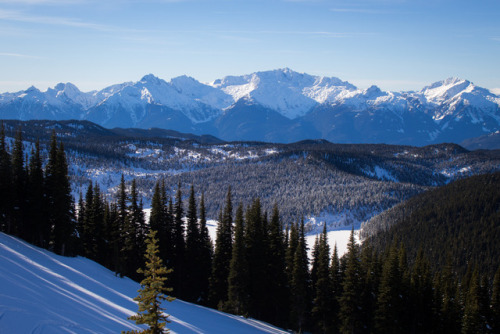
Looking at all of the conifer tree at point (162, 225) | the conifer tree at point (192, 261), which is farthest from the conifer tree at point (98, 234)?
the conifer tree at point (192, 261)

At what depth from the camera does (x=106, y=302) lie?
3756cm

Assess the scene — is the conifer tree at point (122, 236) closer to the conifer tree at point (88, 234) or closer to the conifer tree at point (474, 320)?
the conifer tree at point (88, 234)

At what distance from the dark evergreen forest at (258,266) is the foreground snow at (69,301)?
19.1 feet

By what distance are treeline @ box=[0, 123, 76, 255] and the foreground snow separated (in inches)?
180

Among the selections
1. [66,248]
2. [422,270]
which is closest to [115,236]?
[66,248]

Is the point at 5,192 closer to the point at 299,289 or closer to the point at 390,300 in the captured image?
the point at 299,289

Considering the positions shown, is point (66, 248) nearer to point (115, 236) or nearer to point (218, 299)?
point (115, 236)

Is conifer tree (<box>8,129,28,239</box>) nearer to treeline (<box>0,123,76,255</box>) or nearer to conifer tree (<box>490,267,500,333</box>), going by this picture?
treeline (<box>0,123,76,255</box>)

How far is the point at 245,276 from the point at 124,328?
80.0 feet

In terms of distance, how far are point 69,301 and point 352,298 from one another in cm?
3206

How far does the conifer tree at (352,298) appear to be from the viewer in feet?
161

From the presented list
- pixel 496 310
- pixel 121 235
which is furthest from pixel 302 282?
pixel 121 235

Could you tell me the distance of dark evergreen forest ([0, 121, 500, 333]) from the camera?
4984 cm

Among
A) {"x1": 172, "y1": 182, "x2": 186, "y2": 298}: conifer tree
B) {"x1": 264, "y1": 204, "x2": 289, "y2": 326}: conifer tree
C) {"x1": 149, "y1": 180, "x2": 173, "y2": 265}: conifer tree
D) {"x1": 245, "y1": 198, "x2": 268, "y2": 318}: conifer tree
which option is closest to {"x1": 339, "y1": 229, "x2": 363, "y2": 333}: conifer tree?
{"x1": 264, "y1": 204, "x2": 289, "y2": 326}: conifer tree
